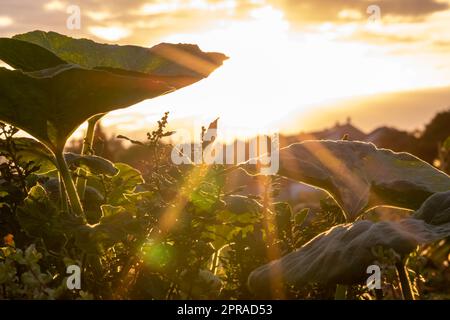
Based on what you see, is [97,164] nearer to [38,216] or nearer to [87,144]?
[38,216]

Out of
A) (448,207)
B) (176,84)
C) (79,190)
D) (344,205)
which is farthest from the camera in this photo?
(79,190)

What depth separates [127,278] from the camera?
104 inches

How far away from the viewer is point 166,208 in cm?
253

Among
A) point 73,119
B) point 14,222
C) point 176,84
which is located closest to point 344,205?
point 176,84

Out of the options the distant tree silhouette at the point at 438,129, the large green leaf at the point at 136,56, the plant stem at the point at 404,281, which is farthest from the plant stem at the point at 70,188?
the distant tree silhouette at the point at 438,129

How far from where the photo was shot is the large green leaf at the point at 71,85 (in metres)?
2.31

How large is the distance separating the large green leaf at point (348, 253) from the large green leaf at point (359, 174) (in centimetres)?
61

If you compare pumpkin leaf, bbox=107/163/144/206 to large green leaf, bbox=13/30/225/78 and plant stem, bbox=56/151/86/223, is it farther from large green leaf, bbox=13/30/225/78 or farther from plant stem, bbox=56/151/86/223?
large green leaf, bbox=13/30/225/78

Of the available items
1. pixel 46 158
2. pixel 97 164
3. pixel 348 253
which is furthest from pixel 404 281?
pixel 46 158

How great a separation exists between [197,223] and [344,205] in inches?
23.4

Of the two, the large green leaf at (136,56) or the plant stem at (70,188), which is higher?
the large green leaf at (136,56)

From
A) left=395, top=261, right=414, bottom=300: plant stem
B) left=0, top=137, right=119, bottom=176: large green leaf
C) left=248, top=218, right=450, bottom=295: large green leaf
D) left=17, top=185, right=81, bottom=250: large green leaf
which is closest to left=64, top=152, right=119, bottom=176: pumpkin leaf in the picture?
left=0, top=137, right=119, bottom=176: large green leaf

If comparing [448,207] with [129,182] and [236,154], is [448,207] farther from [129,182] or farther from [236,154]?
[129,182]

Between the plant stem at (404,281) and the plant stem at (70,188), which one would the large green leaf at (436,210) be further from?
the plant stem at (70,188)
